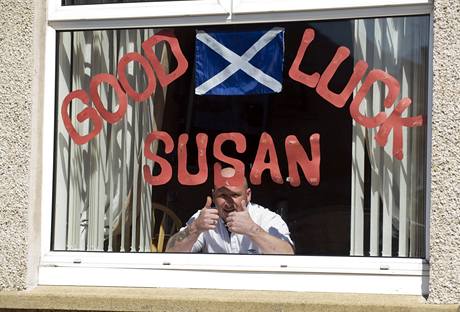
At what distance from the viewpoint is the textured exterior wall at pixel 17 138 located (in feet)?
17.2

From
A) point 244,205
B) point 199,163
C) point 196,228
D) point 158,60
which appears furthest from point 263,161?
point 158,60

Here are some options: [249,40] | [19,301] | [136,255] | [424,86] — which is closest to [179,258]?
[136,255]

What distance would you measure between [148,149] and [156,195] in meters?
0.29

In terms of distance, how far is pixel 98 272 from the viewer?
17.4ft

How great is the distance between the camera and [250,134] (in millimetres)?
5258

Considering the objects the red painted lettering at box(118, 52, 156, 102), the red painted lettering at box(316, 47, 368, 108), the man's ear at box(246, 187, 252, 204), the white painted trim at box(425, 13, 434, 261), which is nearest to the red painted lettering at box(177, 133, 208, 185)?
the man's ear at box(246, 187, 252, 204)

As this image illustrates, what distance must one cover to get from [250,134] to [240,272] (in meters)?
0.83

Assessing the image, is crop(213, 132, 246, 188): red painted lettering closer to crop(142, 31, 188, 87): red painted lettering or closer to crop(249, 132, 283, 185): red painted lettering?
crop(249, 132, 283, 185): red painted lettering

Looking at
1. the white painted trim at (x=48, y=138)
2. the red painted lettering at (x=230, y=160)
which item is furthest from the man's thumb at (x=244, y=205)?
the white painted trim at (x=48, y=138)

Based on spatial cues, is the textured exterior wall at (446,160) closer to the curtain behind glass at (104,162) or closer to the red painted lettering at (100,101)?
the curtain behind glass at (104,162)

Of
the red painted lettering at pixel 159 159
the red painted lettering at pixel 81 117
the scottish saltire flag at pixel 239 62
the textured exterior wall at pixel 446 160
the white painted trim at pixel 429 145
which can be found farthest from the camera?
the red painted lettering at pixel 81 117

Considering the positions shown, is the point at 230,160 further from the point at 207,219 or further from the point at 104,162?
the point at 104,162

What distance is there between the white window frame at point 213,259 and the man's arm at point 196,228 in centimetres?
8

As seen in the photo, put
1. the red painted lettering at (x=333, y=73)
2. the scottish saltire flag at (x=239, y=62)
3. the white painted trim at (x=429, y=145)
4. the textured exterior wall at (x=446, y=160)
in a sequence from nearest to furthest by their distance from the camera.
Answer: the textured exterior wall at (x=446, y=160) → the white painted trim at (x=429, y=145) → the red painted lettering at (x=333, y=73) → the scottish saltire flag at (x=239, y=62)
